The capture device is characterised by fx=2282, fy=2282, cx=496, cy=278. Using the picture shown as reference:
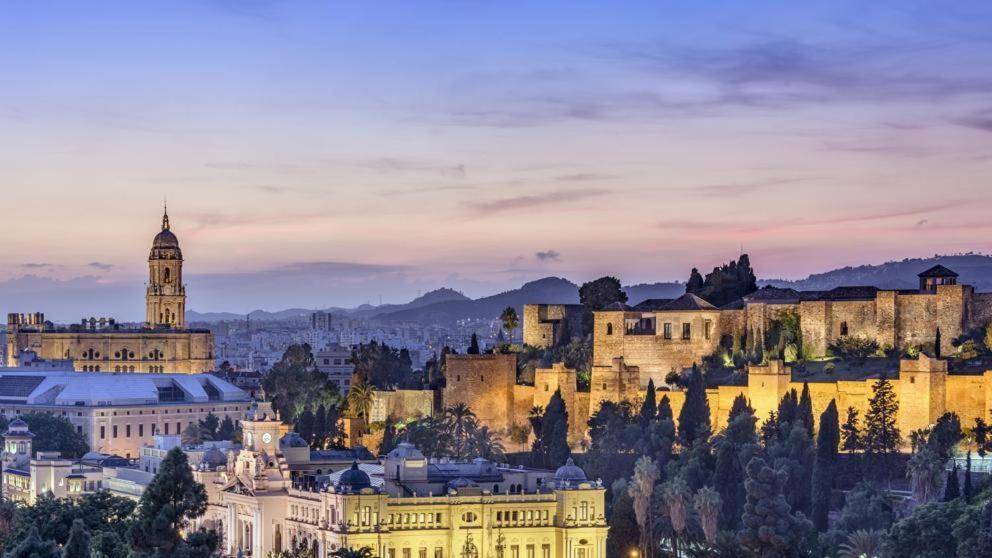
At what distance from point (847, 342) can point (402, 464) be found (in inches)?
894

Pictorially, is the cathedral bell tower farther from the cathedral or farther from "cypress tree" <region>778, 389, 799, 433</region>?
"cypress tree" <region>778, 389, 799, 433</region>

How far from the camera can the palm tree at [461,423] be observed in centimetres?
10383

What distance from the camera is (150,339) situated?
157 meters

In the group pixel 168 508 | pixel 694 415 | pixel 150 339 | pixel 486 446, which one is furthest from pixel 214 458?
pixel 150 339

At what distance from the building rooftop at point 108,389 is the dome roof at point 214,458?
38.4 meters

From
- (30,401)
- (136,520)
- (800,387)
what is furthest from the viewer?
(30,401)

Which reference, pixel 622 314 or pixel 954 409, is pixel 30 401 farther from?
pixel 954 409

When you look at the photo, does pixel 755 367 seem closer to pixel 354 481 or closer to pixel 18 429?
pixel 354 481

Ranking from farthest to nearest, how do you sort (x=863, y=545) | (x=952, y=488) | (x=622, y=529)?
(x=622, y=529), (x=952, y=488), (x=863, y=545)

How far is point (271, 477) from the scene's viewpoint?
87125 mm

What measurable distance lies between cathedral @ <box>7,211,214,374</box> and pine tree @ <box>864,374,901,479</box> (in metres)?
76.2

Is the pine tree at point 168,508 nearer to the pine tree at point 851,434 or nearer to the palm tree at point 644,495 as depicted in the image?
the palm tree at point 644,495

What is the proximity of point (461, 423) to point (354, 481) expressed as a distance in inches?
1020

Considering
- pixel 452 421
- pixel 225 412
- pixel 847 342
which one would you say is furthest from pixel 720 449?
pixel 225 412
